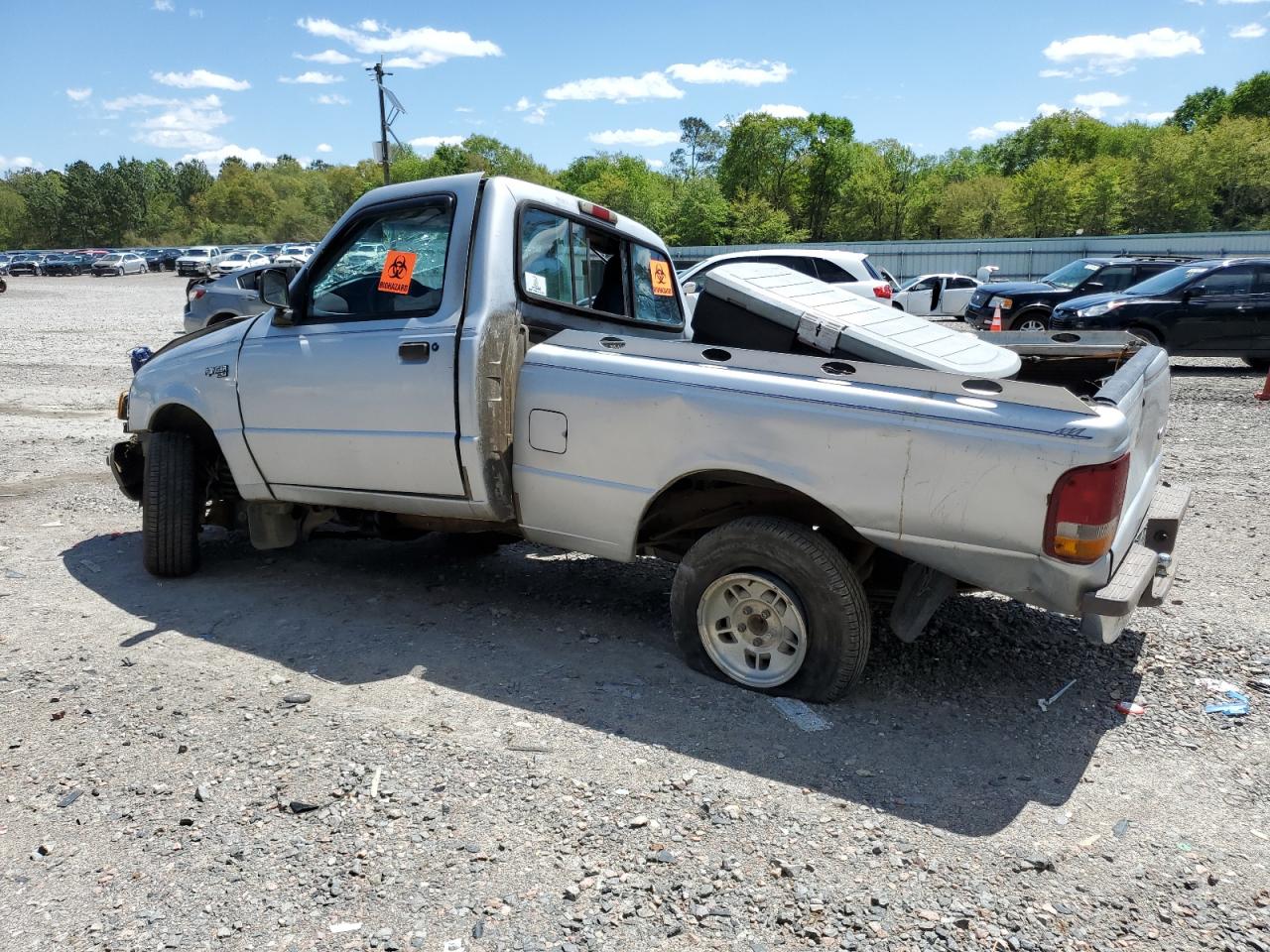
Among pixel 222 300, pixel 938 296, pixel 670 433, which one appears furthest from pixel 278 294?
pixel 938 296

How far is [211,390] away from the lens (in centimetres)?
519

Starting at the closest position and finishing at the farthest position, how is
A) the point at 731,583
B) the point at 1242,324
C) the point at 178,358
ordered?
the point at 731,583 < the point at 178,358 < the point at 1242,324

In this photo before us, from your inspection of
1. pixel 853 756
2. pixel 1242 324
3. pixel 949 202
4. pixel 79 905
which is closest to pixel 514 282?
pixel 853 756

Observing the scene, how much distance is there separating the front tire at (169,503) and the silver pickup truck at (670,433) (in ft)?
0.05

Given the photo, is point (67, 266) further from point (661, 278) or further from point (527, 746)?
point (527, 746)

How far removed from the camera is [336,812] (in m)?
3.19

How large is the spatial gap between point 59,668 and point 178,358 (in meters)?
1.85

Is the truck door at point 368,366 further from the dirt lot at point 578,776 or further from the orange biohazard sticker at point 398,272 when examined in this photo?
the dirt lot at point 578,776

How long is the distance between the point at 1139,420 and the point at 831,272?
15.3 meters

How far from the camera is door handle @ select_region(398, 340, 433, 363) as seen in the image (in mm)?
4391

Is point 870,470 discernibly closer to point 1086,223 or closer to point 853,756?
point 853,756

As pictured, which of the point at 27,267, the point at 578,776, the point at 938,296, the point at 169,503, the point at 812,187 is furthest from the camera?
the point at 812,187

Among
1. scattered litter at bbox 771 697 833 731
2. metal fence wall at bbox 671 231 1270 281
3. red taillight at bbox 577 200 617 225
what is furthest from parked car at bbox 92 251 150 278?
scattered litter at bbox 771 697 833 731

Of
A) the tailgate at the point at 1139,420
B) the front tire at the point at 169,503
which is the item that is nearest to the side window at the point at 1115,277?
the tailgate at the point at 1139,420
